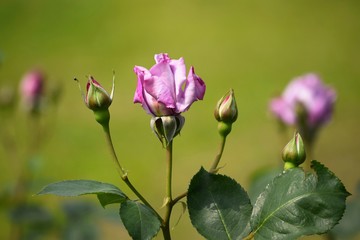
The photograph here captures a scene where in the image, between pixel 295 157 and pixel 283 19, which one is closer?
pixel 295 157

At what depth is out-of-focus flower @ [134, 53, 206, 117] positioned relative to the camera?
1.51ft

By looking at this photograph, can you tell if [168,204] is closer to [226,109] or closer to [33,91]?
[226,109]

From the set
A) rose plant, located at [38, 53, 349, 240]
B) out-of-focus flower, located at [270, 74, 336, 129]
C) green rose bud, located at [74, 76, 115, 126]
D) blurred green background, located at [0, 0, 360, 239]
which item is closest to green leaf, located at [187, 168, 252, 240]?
rose plant, located at [38, 53, 349, 240]

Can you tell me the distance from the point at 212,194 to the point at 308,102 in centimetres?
68

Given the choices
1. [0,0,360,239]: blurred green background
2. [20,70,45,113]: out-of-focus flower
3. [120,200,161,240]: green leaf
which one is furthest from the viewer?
[0,0,360,239]: blurred green background

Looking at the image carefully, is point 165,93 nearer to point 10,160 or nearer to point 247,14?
point 10,160

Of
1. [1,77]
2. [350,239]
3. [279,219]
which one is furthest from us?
[1,77]

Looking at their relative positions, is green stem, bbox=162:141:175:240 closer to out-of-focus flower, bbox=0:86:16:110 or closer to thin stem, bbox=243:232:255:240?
thin stem, bbox=243:232:255:240

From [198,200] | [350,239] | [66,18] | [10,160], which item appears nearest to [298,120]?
[350,239]

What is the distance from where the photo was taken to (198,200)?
1.44ft

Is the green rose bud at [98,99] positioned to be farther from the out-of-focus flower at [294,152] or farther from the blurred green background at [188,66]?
the blurred green background at [188,66]

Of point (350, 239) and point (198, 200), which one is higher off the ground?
point (198, 200)

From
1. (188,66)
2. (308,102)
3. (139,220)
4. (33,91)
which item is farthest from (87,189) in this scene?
Answer: (188,66)

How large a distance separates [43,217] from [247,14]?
2.82 m
